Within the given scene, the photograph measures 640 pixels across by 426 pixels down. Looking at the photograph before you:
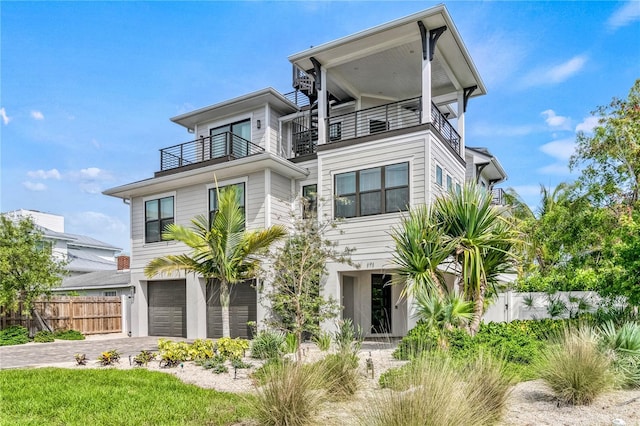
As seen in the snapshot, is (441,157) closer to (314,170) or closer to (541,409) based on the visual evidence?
(314,170)

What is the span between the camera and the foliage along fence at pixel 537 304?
13.3 meters

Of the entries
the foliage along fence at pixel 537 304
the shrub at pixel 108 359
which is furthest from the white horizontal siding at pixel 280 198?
the foliage along fence at pixel 537 304

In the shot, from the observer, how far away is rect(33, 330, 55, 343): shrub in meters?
17.0

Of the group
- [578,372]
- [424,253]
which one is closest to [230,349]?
[424,253]

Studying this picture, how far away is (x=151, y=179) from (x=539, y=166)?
56.7ft

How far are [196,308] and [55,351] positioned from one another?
4.44 meters

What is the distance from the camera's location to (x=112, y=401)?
6.43m

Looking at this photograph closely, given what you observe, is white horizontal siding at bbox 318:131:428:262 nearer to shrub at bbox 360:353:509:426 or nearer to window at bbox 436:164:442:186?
window at bbox 436:164:442:186

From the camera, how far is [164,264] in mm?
12180

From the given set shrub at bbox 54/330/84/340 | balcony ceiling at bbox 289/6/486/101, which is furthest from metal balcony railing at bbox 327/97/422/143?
shrub at bbox 54/330/84/340

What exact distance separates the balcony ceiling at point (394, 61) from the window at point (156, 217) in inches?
297

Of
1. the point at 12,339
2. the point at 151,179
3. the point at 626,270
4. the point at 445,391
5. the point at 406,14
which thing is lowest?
the point at 12,339

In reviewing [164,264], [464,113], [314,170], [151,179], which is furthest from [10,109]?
[464,113]

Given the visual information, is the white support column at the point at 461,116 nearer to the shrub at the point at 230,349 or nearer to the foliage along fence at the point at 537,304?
the foliage along fence at the point at 537,304
